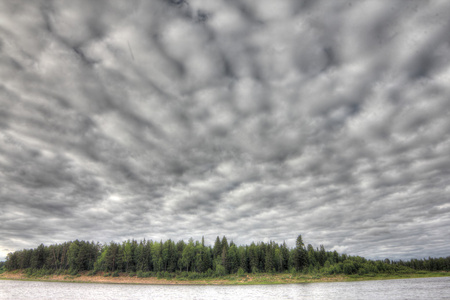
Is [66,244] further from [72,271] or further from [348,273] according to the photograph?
[348,273]

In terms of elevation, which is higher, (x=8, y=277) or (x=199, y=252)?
(x=199, y=252)

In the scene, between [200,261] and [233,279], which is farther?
[200,261]

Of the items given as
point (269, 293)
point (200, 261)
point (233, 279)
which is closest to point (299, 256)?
point (233, 279)

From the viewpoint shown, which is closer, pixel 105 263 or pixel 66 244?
pixel 105 263

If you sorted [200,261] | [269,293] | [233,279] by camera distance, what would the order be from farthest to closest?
[200,261] < [233,279] < [269,293]

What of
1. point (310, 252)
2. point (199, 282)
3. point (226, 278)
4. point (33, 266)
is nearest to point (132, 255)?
point (199, 282)

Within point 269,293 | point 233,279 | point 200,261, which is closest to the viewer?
point 269,293

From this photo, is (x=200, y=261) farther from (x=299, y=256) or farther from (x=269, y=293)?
(x=269, y=293)

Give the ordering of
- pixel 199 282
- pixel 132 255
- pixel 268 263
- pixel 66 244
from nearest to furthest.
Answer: pixel 199 282, pixel 268 263, pixel 132 255, pixel 66 244

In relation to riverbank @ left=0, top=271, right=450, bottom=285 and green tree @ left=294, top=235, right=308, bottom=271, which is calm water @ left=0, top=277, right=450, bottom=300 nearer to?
riverbank @ left=0, top=271, right=450, bottom=285

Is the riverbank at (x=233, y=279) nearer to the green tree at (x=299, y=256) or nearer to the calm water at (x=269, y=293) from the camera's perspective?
the green tree at (x=299, y=256)

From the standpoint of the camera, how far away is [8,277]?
18912cm

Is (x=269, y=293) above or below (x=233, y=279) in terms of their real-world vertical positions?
above

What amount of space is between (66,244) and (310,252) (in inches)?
7600
